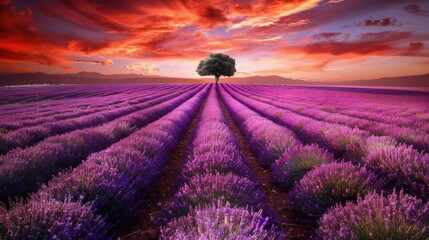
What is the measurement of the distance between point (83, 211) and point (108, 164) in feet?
5.16

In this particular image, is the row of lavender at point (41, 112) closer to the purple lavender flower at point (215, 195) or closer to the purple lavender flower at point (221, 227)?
the purple lavender flower at point (215, 195)

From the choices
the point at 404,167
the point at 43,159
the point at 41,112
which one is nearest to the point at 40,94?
the point at 41,112

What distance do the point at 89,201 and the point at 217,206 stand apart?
1173mm

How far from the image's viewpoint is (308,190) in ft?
10.3

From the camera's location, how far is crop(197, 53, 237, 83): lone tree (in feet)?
205

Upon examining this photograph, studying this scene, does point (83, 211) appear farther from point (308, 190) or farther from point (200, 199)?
point (308, 190)

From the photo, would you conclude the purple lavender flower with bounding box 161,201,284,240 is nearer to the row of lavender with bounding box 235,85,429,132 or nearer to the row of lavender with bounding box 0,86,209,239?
the row of lavender with bounding box 0,86,209,239

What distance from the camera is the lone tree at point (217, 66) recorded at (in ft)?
205

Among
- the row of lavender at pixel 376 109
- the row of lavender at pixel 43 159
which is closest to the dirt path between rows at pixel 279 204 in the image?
the row of lavender at pixel 43 159

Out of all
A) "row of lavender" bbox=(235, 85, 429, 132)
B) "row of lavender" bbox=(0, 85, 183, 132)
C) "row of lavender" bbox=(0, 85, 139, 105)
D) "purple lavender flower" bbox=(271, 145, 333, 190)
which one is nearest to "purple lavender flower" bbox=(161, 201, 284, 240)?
"purple lavender flower" bbox=(271, 145, 333, 190)

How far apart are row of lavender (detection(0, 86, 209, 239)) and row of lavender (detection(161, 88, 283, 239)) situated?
560 millimetres

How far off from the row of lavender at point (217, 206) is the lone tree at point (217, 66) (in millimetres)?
59266

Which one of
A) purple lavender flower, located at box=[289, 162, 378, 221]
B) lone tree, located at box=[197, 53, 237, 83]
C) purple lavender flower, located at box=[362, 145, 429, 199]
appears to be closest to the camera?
purple lavender flower, located at box=[289, 162, 378, 221]

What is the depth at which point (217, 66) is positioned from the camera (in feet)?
205
